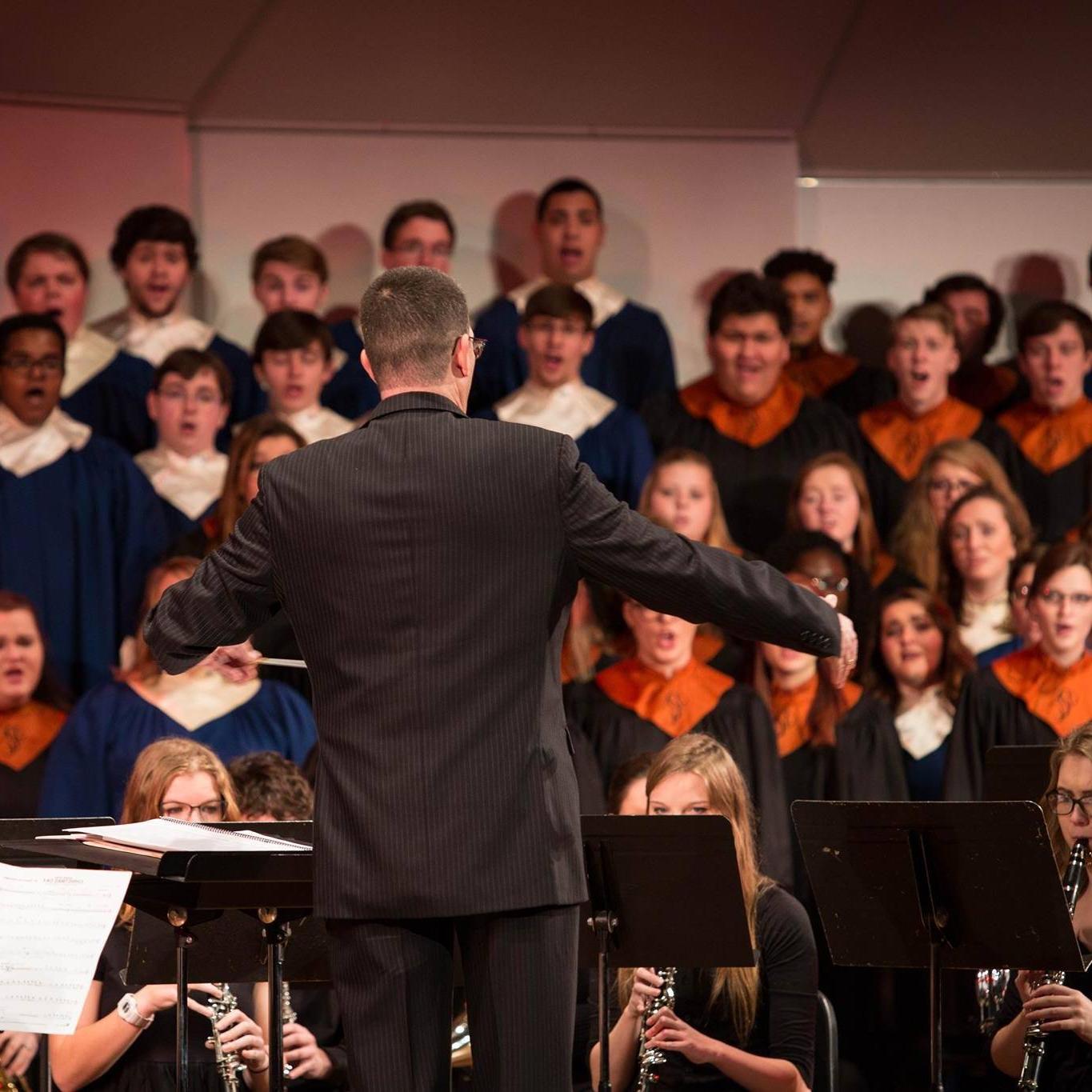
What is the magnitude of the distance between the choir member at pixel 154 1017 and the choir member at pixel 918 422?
10.6ft

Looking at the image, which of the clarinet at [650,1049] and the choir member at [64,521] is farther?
the choir member at [64,521]

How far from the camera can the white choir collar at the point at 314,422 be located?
6.18 metres

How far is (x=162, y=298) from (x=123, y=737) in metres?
2.38

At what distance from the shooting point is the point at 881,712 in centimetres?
502

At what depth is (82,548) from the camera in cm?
611

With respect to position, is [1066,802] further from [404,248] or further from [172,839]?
[404,248]

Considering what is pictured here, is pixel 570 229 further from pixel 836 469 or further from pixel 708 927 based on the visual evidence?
pixel 708 927

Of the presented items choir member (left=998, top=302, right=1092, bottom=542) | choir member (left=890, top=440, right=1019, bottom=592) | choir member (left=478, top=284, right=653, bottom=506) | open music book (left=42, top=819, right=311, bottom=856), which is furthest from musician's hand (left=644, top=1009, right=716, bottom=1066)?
choir member (left=998, top=302, right=1092, bottom=542)

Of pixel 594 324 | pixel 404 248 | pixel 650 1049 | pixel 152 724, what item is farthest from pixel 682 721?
pixel 404 248

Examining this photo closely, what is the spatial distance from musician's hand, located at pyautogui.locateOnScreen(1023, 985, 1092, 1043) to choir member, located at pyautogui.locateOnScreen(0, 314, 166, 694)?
363cm

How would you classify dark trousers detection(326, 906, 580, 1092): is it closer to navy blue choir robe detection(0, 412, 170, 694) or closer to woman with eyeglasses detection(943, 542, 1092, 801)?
woman with eyeglasses detection(943, 542, 1092, 801)

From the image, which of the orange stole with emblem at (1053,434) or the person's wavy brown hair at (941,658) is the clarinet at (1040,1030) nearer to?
the person's wavy brown hair at (941,658)

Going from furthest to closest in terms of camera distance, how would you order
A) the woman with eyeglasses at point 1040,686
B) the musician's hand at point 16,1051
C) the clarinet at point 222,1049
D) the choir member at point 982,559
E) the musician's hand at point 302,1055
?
the choir member at point 982,559 → the woman with eyeglasses at point 1040,686 → the musician's hand at point 16,1051 → the musician's hand at point 302,1055 → the clarinet at point 222,1049

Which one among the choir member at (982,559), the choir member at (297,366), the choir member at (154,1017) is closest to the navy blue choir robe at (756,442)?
the choir member at (982,559)
